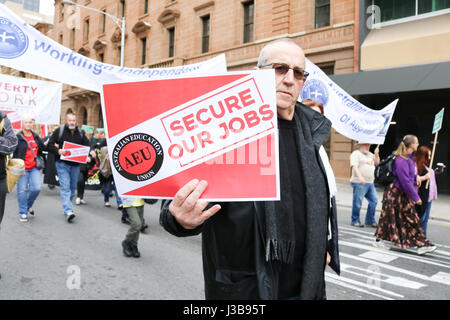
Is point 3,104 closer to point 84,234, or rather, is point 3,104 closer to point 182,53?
point 84,234

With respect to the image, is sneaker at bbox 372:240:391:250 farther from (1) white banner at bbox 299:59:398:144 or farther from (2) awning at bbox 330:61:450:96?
(2) awning at bbox 330:61:450:96

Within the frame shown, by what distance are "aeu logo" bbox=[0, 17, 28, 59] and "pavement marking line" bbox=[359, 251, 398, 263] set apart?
545 cm

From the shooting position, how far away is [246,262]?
1.41 m

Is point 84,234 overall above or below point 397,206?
below

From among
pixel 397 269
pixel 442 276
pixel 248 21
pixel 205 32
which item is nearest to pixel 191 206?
pixel 397 269

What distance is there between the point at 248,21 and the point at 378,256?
53.5 ft

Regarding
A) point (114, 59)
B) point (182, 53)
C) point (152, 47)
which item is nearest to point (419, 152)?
point (182, 53)

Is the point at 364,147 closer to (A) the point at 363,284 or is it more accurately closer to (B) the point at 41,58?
(A) the point at 363,284

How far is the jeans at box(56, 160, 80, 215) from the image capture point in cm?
656

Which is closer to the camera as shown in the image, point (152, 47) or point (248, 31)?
point (248, 31)

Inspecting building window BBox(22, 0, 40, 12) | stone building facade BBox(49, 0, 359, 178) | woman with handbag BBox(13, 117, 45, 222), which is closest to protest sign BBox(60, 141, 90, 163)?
woman with handbag BBox(13, 117, 45, 222)

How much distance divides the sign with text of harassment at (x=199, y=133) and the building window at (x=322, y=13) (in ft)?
52.0
